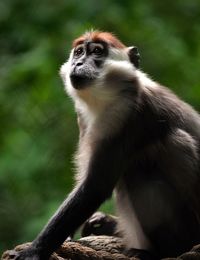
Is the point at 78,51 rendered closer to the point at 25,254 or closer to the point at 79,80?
the point at 79,80

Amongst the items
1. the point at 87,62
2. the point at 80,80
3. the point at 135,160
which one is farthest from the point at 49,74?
the point at 135,160

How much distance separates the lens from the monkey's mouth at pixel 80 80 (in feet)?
21.0

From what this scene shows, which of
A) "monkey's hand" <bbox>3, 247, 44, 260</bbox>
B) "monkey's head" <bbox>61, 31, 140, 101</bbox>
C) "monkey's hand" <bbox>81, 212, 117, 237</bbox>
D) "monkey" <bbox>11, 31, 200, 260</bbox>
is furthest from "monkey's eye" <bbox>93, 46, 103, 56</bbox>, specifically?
"monkey's hand" <bbox>3, 247, 44, 260</bbox>

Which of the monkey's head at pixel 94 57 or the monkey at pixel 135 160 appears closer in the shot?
the monkey at pixel 135 160

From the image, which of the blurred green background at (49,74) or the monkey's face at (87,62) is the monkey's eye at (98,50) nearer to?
the monkey's face at (87,62)

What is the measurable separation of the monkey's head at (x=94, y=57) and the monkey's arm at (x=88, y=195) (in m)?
0.52

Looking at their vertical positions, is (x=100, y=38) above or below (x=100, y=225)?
above

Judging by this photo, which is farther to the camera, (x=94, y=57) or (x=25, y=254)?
(x=94, y=57)

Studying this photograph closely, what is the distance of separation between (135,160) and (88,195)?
41 centimetres

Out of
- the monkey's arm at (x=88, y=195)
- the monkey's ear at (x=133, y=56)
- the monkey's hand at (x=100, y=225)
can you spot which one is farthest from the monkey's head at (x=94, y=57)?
the monkey's hand at (x=100, y=225)

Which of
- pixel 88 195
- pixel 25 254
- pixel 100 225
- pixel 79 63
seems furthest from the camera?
pixel 100 225

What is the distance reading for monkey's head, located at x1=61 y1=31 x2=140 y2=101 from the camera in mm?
6473

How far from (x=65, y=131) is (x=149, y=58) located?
98 centimetres

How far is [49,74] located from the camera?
8.60 meters
